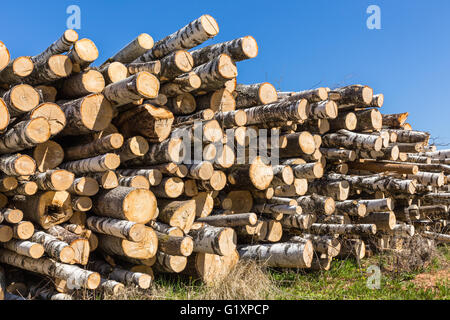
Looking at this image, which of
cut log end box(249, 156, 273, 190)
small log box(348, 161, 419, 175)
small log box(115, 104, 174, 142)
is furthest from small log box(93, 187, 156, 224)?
small log box(348, 161, 419, 175)

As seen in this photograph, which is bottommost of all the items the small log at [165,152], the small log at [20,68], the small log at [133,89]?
the small log at [165,152]

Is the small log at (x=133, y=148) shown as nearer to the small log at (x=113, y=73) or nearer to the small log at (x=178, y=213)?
the small log at (x=178, y=213)

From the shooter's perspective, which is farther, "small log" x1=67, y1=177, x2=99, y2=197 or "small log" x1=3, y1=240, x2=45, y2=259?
"small log" x1=67, y1=177, x2=99, y2=197

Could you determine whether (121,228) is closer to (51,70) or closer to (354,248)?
(51,70)

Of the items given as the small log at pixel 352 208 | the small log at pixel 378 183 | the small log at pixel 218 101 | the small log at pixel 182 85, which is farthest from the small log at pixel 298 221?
the small log at pixel 182 85

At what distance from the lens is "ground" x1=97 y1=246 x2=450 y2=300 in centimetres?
432

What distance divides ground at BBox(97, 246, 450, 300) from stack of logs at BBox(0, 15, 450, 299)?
0.19 metres

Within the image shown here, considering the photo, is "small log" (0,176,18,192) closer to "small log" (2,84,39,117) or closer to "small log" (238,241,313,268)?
"small log" (2,84,39,117)

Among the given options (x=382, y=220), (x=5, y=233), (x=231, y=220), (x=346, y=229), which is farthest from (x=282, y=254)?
(x=5, y=233)

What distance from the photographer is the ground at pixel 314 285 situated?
4.32m

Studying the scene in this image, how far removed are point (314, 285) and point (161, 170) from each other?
2323 millimetres

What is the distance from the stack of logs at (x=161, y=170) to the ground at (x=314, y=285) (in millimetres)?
195

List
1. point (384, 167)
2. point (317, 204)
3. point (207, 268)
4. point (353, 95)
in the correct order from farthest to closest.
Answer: point (384, 167), point (353, 95), point (317, 204), point (207, 268)

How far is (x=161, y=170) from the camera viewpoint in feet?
15.8
